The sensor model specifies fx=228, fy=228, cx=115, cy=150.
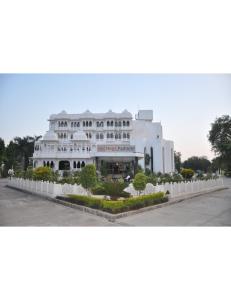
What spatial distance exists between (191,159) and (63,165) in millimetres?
24151

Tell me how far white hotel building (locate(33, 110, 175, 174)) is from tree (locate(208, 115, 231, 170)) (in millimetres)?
6528

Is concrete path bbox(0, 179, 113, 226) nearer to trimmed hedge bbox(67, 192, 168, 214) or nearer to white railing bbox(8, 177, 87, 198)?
trimmed hedge bbox(67, 192, 168, 214)

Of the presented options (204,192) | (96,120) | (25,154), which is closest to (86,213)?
(204,192)

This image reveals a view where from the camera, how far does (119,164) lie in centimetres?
2108

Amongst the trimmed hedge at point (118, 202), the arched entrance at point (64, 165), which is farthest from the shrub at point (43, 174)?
the arched entrance at point (64, 165)

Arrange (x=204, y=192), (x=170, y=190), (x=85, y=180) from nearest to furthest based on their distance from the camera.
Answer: (x=85, y=180) → (x=170, y=190) → (x=204, y=192)

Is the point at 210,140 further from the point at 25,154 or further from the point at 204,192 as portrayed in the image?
the point at 25,154

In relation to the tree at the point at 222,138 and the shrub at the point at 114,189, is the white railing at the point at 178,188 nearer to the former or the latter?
the shrub at the point at 114,189

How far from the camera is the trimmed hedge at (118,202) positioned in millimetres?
5988

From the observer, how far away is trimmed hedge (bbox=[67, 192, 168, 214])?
5.99 m

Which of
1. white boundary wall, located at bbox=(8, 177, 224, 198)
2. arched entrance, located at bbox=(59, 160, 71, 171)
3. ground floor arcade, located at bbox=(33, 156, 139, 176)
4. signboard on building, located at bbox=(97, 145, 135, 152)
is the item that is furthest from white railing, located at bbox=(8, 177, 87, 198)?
signboard on building, located at bbox=(97, 145, 135, 152)

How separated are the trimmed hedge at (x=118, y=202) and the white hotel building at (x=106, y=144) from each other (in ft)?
35.1

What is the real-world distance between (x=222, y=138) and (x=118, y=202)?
26.3ft

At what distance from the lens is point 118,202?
6062mm
